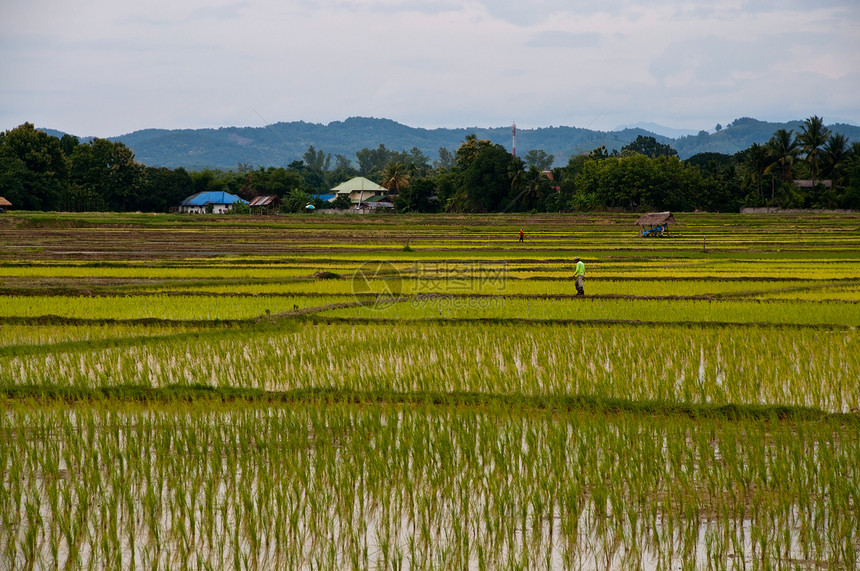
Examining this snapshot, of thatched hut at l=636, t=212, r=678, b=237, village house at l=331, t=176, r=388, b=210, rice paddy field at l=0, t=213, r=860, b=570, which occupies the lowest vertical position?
rice paddy field at l=0, t=213, r=860, b=570

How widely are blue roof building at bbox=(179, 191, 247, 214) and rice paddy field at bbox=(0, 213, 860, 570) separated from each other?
5384 cm

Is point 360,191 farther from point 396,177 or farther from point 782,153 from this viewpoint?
point 782,153

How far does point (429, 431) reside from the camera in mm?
5301

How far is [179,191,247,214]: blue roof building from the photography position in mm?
65438

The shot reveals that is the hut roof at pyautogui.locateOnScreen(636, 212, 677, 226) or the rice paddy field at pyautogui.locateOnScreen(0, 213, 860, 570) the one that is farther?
the hut roof at pyautogui.locateOnScreen(636, 212, 677, 226)

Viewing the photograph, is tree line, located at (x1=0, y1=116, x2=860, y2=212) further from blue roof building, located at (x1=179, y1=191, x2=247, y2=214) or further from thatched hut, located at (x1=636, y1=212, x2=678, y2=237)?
thatched hut, located at (x1=636, y1=212, x2=678, y2=237)

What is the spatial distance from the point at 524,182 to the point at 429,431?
52.4m

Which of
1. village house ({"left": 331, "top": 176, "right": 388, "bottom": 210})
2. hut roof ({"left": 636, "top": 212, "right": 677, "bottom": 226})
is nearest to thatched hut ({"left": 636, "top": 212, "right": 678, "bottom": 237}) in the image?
hut roof ({"left": 636, "top": 212, "right": 677, "bottom": 226})

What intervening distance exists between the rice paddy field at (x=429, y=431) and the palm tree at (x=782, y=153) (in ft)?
140

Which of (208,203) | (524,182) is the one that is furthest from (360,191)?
(524,182)

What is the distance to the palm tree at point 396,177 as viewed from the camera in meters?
71.4

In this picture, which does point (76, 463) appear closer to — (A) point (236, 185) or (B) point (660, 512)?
(B) point (660, 512)

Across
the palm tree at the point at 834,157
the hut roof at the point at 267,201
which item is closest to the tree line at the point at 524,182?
the palm tree at the point at 834,157

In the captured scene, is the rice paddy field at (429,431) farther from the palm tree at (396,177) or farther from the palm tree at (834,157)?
the palm tree at (396,177)
